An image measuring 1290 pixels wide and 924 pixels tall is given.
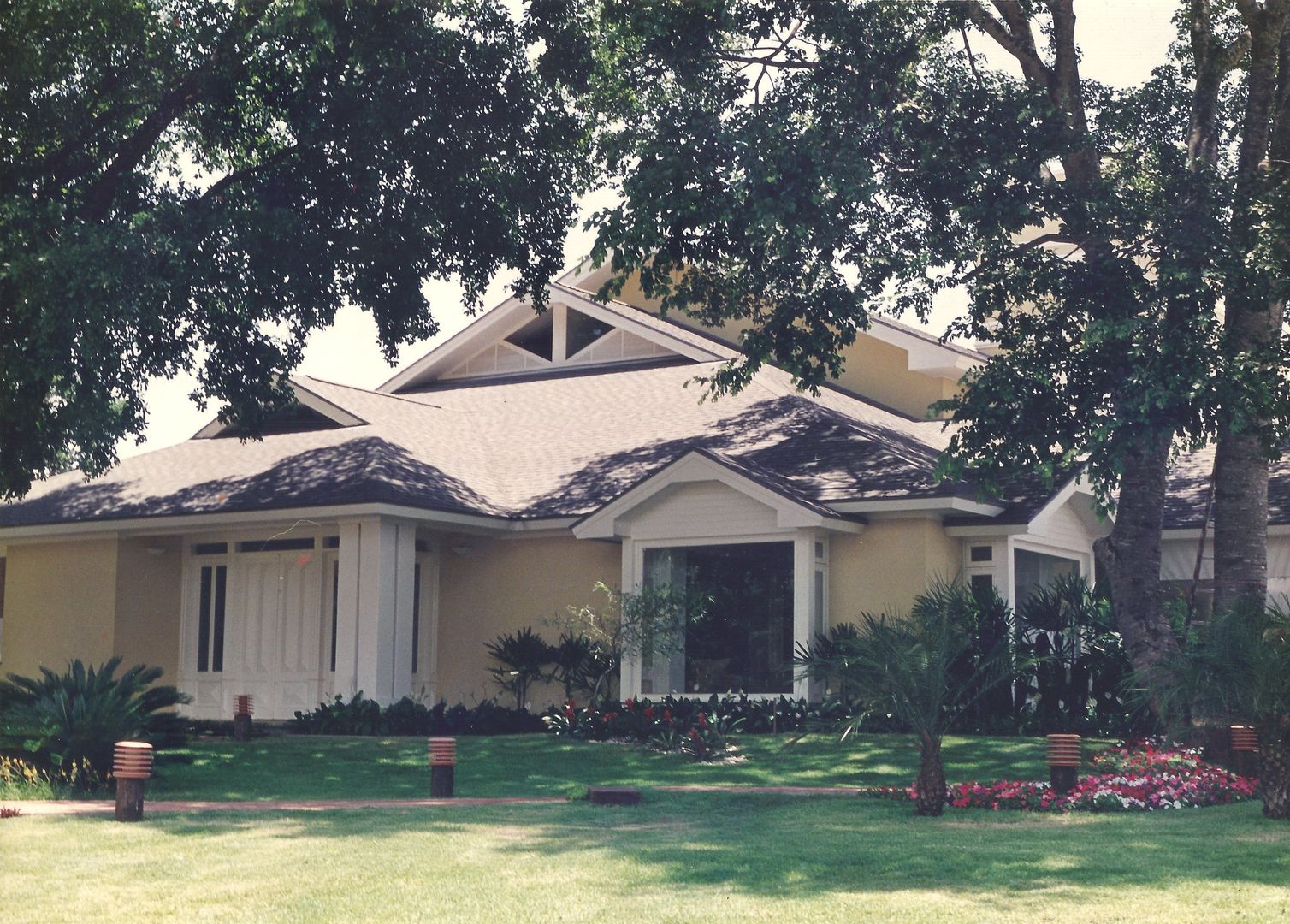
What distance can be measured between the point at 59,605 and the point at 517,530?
7.92m

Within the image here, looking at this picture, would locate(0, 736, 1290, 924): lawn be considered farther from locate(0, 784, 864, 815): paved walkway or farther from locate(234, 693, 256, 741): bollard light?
locate(234, 693, 256, 741): bollard light

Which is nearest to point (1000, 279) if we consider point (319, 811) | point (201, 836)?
point (319, 811)

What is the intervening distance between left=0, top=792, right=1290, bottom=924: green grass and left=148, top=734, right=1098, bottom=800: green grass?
2536 millimetres

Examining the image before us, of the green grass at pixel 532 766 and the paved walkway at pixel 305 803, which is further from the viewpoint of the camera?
the green grass at pixel 532 766

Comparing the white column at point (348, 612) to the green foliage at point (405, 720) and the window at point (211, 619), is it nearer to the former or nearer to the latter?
the green foliage at point (405, 720)

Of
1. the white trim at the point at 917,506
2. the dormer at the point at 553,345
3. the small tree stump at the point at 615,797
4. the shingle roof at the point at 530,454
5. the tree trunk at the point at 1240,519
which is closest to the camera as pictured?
the small tree stump at the point at 615,797

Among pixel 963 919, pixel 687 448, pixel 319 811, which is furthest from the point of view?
pixel 687 448

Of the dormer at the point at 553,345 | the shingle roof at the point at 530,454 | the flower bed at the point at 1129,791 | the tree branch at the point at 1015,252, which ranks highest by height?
the dormer at the point at 553,345

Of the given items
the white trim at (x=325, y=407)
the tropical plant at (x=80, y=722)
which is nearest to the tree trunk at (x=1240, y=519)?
the tropical plant at (x=80, y=722)

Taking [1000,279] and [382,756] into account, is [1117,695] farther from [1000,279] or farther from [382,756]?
[382,756]

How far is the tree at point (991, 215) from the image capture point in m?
15.9

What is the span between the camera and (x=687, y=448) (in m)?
20.5

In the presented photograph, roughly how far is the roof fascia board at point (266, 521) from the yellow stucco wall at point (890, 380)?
5.85 meters

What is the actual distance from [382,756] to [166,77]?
911 cm
